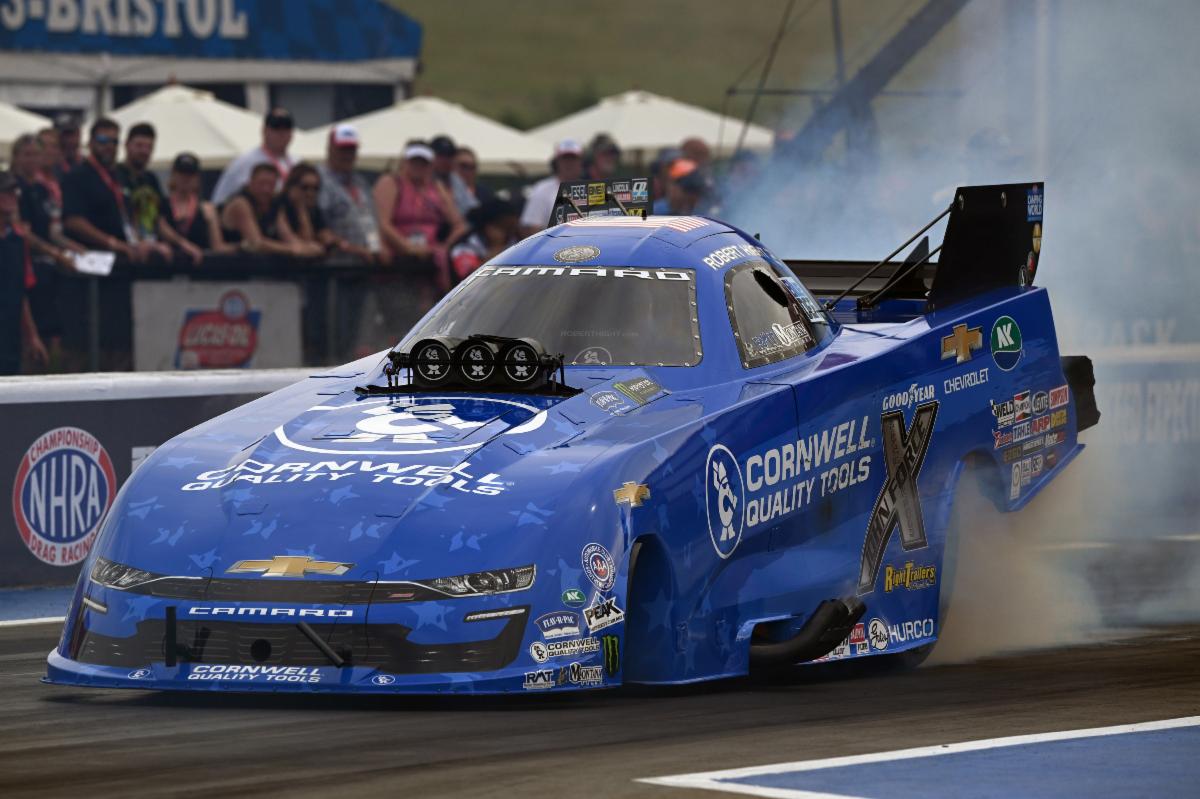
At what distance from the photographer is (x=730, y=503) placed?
7594mm

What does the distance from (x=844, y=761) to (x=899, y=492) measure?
107 inches

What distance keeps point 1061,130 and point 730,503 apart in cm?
1088

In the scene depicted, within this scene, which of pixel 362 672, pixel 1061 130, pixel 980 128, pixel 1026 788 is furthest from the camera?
pixel 980 128

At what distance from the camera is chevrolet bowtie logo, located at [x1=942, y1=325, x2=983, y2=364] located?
9188 mm

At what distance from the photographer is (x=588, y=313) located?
27.5ft

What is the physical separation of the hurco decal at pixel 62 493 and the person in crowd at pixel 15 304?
15.5ft

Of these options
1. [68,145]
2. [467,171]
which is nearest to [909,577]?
[68,145]

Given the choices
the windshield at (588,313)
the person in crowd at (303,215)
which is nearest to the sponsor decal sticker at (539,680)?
the windshield at (588,313)

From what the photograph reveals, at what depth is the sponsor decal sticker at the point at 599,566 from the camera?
22.9 feet

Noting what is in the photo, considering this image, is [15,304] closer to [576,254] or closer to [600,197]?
[600,197]

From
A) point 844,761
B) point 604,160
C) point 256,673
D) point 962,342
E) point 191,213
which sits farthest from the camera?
point 604,160

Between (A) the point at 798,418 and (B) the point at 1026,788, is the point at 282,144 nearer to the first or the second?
(A) the point at 798,418

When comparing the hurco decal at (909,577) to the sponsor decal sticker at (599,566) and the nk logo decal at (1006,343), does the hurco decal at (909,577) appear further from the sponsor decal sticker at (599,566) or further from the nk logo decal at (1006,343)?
the sponsor decal sticker at (599,566)

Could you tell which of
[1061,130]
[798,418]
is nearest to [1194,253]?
[1061,130]
